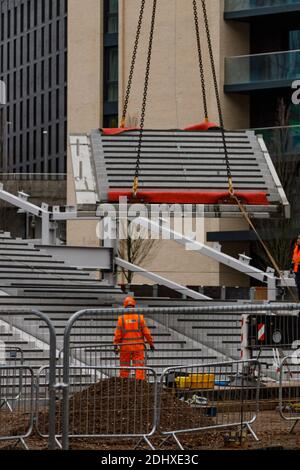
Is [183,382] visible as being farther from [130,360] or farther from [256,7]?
[256,7]

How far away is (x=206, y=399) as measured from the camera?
567 inches

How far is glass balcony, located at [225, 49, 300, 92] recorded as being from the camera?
5281 centimetres

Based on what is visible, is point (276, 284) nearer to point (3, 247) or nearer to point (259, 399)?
point (3, 247)

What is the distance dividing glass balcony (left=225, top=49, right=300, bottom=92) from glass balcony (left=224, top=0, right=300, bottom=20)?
1769 mm

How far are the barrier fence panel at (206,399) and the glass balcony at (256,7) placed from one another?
130 ft

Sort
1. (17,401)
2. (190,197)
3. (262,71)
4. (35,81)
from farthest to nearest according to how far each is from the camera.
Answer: (35,81) < (262,71) < (190,197) < (17,401)

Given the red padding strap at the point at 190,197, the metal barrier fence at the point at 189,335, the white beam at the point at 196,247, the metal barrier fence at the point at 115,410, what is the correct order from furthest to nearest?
the white beam at the point at 196,247, the red padding strap at the point at 190,197, the metal barrier fence at the point at 115,410, the metal barrier fence at the point at 189,335

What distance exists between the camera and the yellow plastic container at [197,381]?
14.5 meters

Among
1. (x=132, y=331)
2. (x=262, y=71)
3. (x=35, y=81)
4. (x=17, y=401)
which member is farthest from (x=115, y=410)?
(x=35, y=81)

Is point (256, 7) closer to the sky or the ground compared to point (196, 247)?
closer to the sky

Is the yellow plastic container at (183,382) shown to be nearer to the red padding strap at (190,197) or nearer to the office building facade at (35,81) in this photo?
the red padding strap at (190,197)

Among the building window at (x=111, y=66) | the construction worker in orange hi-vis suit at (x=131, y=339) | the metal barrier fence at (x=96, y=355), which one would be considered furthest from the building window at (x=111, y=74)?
the metal barrier fence at (x=96, y=355)

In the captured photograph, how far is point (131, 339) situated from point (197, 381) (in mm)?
5125

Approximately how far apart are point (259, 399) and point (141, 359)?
6.89 feet
